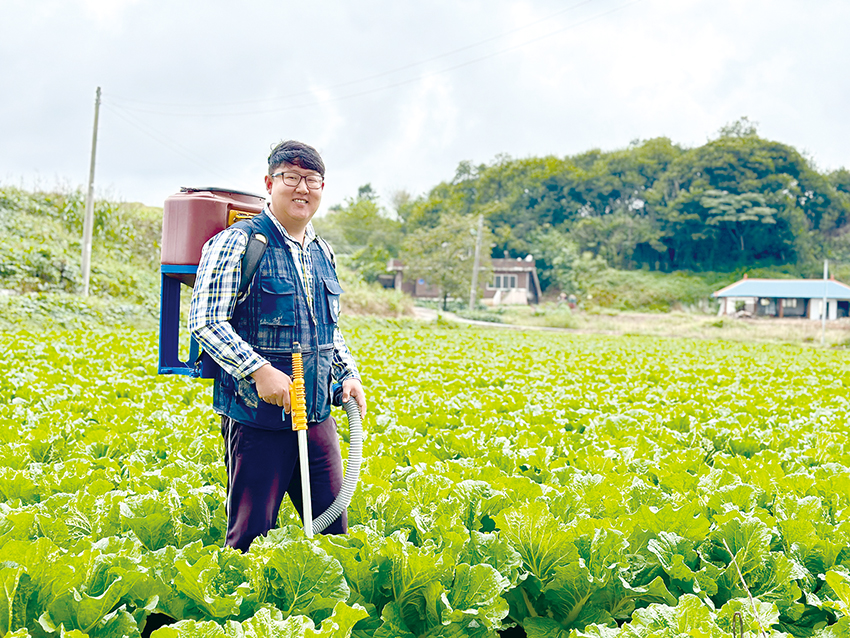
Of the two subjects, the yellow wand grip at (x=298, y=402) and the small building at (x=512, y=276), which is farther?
the small building at (x=512, y=276)

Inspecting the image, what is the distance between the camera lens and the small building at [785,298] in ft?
150

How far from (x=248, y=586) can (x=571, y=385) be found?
7119mm

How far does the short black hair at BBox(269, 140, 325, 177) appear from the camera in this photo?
219 centimetres

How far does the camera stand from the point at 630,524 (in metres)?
2.45

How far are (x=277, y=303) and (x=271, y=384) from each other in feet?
0.97

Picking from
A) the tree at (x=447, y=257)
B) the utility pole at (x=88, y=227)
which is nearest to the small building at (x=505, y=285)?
the tree at (x=447, y=257)

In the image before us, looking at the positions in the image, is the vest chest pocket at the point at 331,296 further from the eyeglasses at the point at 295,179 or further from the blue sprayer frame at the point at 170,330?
the blue sprayer frame at the point at 170,330

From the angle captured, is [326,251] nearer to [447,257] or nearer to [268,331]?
[268,331]

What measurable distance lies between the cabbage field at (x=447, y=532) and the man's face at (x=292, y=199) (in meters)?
1.09

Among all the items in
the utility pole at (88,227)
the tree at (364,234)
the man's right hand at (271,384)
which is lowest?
the man's right hand at (271,384)

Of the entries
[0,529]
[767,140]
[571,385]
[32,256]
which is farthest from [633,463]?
[767,140]

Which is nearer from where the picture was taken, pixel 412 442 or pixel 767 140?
pixel 412 442

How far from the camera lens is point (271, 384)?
2039mm

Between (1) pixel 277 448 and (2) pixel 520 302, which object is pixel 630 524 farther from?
(2) pixel 520 302
